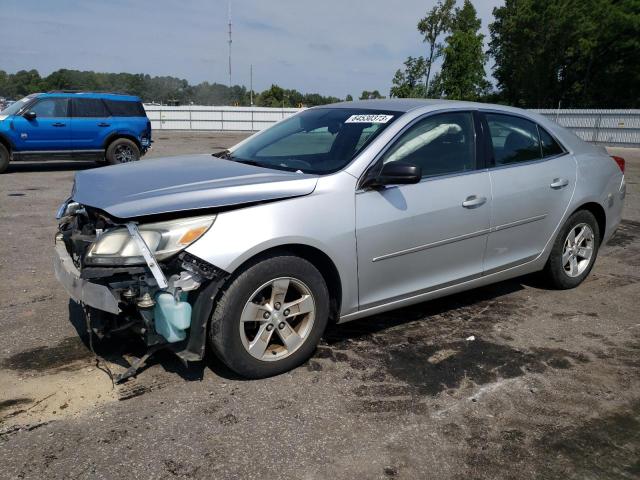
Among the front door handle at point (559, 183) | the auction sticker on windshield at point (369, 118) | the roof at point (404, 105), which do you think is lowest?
the front door handle at point (559, 183)

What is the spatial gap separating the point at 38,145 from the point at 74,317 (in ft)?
33.7

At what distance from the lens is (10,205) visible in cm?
880

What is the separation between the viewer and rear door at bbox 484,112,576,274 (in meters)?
4.25

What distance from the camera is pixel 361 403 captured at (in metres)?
3.11

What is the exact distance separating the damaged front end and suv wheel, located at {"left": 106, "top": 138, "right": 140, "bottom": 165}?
1132 centimetres

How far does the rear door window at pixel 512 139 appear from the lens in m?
4.35

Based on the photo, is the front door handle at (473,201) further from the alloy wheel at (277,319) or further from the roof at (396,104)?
the alloy wheel at (277,319)

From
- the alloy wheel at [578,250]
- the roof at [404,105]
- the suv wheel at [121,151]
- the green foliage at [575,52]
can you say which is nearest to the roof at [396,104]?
the roof at [404,105]

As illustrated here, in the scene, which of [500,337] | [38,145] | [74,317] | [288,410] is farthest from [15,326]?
[38,145]

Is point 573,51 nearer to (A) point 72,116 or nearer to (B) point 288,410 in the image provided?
(A) point 72,116

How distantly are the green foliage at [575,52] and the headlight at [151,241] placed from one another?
143 ft

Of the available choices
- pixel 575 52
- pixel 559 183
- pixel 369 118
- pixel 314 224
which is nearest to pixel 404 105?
pixel 369 118

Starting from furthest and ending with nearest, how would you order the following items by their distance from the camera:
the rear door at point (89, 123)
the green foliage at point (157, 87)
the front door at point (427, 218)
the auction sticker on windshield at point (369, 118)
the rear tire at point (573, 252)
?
the green foliage at point (157, 87), the rear door at point (89, 123), the rear tire at point (573, 252), the auction sticker on windshield at point (369, 118), the front door at point (427, 218)

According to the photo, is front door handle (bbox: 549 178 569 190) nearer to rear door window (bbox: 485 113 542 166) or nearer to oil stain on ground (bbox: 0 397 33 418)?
rear door window (bbox: 485 113 542 166)
